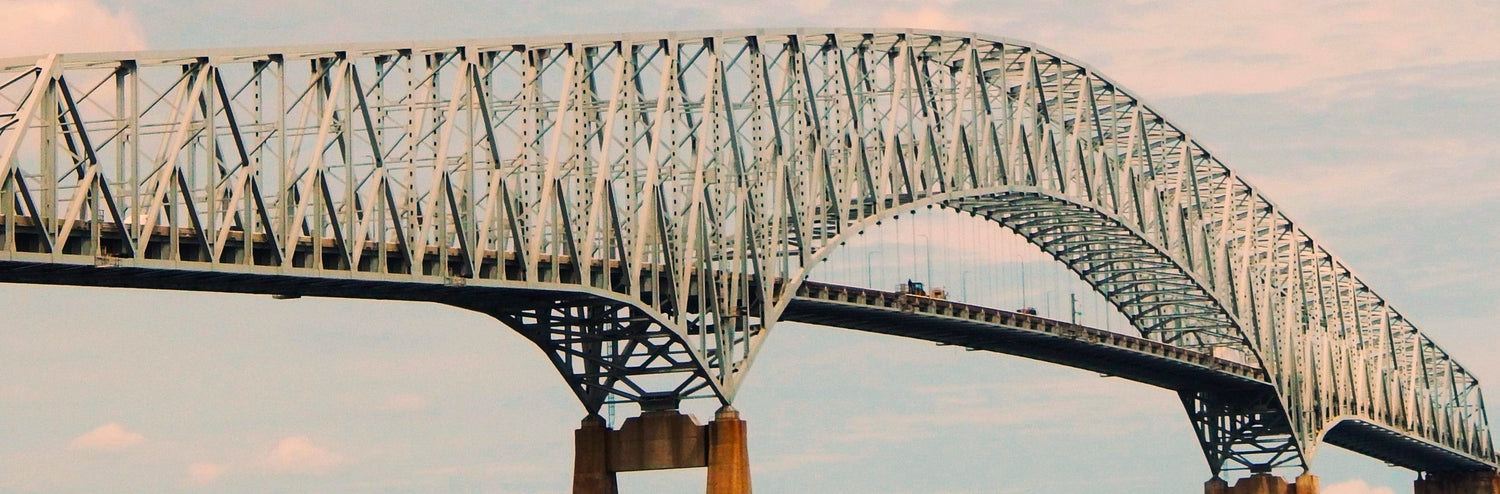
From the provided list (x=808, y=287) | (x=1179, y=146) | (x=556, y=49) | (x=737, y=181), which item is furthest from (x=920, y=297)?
(x=1179, y=146)

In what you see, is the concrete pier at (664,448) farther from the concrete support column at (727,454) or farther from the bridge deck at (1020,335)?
the bridge deck at (1020,335)

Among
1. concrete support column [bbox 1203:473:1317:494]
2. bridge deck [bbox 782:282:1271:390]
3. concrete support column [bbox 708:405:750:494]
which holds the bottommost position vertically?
concrete support column [bbox 708:405:750:494]

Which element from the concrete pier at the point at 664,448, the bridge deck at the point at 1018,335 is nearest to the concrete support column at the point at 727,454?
the concrete pier at the point at 664,448

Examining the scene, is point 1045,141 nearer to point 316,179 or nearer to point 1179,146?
point 1179,146

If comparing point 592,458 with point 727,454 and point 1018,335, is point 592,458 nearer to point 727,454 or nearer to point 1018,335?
point 727,454

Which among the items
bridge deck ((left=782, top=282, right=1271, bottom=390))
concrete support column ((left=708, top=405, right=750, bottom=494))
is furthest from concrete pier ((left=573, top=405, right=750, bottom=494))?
bridge deck ((left=782, top=282, right=1271, bottom=390))

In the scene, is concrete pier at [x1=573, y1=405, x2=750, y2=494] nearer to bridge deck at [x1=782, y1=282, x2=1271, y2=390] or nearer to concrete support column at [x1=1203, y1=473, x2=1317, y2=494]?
bridge deck at [x1=782, y1=282, x2=1271, y2=390]
